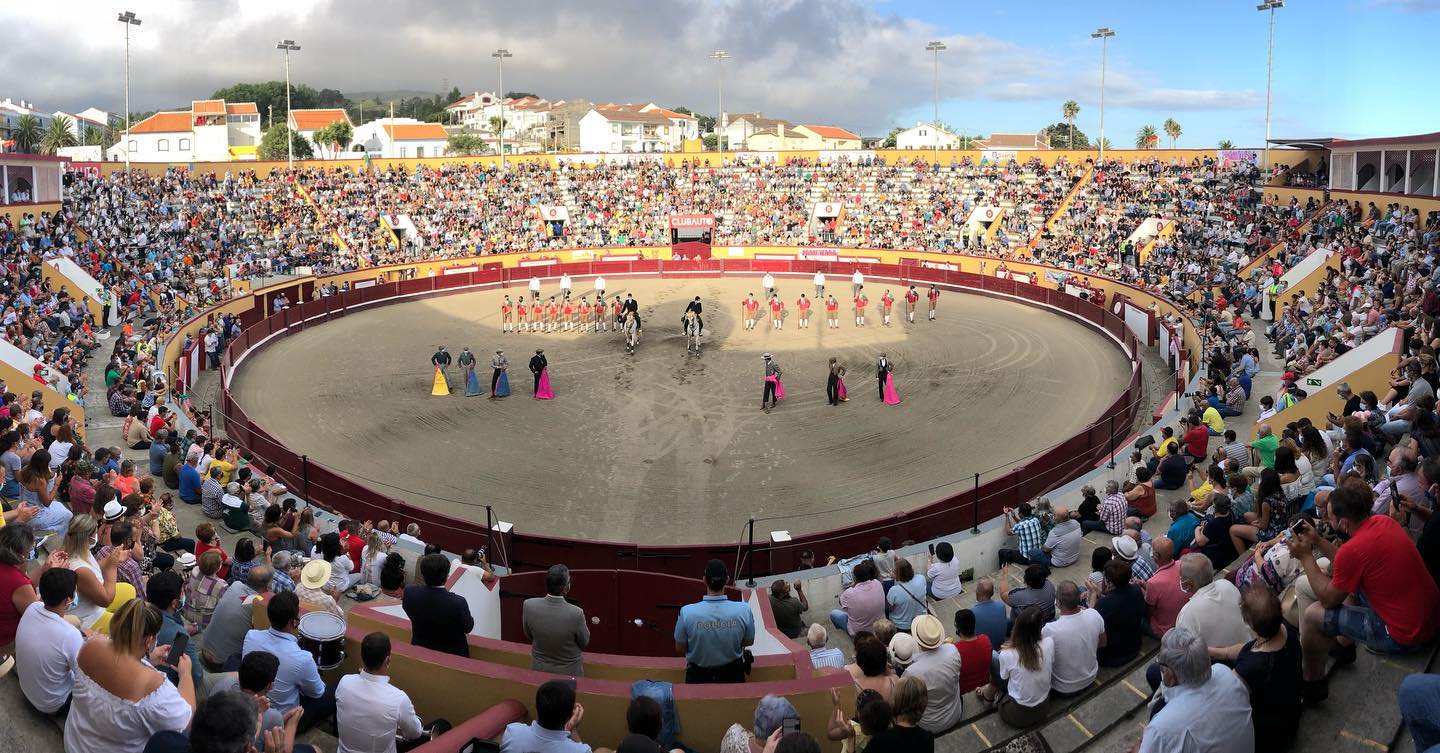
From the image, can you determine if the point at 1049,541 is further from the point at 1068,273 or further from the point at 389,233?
the point at 389,233

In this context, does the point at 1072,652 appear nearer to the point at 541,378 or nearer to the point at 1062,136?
the point at 541,378

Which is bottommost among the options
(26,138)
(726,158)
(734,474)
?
(734,474)

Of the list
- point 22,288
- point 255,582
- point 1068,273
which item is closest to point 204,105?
point 22,288

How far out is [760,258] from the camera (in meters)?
54.2

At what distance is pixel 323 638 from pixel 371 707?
123cm

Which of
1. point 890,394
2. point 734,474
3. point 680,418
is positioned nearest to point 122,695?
point 734,474

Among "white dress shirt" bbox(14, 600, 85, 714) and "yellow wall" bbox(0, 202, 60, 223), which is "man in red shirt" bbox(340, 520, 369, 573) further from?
"yellow wall" bbox(0, 202, 60, 223)

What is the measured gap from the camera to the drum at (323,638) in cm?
675

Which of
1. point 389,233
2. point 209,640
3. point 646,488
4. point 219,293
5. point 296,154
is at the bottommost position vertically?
point 646,488

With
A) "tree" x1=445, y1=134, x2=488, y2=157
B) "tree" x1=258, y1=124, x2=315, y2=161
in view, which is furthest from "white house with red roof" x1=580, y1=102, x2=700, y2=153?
"tree" x1=258, y1=124, x2=315, y2=161

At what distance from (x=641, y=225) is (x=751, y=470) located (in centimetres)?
4200

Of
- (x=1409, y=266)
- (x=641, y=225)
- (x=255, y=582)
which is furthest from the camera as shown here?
(x=641, y=225)

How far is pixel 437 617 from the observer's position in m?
7.06

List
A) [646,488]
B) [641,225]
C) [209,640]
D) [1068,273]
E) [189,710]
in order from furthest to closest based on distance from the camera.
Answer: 1. [641,225]
2. [1068,273]
3. [646,488]
4. [209,640]
5. [189,710]
